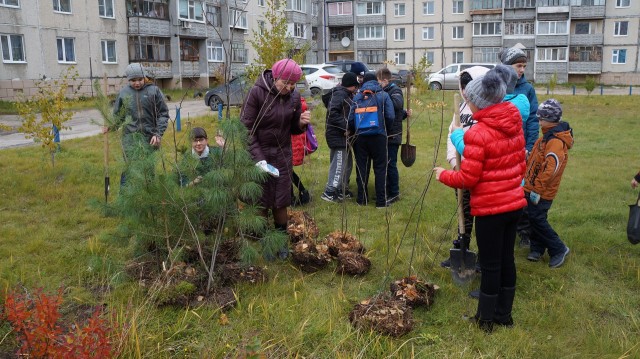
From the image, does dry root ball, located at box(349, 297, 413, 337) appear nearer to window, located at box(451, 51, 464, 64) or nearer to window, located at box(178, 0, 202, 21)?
window, located at box(178, 0, 202, 21)

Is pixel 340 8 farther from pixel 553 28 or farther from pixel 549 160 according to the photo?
pixel 549 160

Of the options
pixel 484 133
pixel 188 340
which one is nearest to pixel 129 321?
pixel 188 340

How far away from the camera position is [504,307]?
338 cm

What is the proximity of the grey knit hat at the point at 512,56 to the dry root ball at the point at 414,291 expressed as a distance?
5.96ft

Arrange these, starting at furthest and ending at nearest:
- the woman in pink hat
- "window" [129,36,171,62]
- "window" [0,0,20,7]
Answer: "window" [129,36,171,62] → "window" [0,0,20,7] → the woman in pink hat

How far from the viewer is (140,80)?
5.46 m

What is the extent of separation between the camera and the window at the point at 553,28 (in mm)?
43188

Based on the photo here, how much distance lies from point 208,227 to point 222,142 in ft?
2.09

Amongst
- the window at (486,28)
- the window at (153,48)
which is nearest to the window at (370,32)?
the window at (486,28)

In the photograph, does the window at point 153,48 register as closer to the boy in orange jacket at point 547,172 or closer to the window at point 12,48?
the window at point 12,48

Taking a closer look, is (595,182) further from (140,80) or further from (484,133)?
(140,80)

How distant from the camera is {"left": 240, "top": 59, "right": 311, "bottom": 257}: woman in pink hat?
4.17m

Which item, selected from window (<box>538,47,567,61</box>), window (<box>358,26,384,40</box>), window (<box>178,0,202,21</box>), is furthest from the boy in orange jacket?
window (<box>358,26,384,40</box>)

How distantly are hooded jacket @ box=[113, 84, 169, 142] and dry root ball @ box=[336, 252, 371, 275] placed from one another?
223cm
